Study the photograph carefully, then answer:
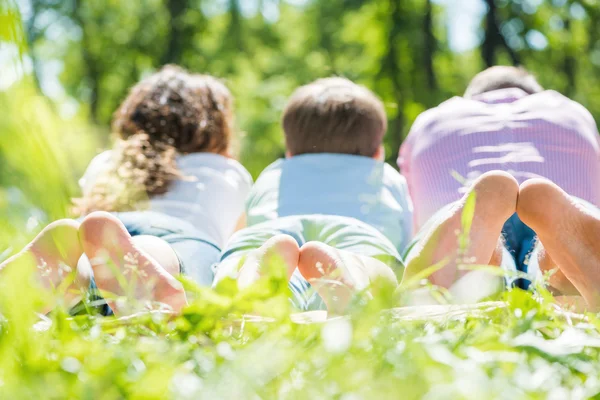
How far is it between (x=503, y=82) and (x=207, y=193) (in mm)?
1211

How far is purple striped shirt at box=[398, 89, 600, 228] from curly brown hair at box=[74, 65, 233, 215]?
0.87m

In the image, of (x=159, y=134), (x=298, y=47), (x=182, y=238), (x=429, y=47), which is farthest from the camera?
(x=298, y=47)

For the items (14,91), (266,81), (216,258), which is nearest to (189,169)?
(216,258)

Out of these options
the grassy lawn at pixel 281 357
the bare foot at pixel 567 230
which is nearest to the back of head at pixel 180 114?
the bare foot at pixel 567 230

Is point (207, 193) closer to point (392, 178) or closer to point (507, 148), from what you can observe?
point (392, 178)

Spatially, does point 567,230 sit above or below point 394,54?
above

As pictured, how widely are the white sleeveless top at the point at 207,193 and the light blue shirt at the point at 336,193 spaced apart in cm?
22

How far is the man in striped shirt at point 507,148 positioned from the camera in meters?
2.16

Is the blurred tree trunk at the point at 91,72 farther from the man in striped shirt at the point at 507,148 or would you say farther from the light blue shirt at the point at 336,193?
the man in striped shirt at the point at 507,148

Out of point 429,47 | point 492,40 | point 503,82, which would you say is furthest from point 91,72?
Answer: point 503,82

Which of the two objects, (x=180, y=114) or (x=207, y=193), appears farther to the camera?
(x=180, y=114)

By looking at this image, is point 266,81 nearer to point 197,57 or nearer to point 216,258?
point 197,57

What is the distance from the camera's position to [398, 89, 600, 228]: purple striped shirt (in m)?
2.17

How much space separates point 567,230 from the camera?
1.33m
